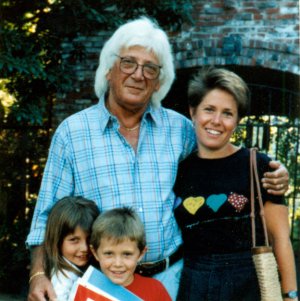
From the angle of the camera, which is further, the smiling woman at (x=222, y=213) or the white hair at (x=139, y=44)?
the white hair at (x=139, y=44)

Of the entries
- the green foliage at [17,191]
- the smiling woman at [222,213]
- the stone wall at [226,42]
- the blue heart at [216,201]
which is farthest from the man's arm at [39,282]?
the stone wall at [226,42]

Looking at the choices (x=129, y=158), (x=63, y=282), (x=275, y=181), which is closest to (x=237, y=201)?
(x=275, y=181)

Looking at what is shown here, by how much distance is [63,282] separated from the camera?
2609 millimetres

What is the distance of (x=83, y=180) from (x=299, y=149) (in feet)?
14.8

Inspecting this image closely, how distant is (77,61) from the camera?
6.16 metres

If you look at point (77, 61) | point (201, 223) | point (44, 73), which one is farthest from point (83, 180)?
point (77, 61)

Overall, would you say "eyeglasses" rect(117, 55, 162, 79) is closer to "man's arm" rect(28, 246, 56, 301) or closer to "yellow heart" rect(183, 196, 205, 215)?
"yellow heart" rect(183, 196, 205, 215)

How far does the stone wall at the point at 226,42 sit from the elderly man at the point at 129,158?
124 inches

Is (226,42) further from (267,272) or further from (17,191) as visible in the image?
(267,272)

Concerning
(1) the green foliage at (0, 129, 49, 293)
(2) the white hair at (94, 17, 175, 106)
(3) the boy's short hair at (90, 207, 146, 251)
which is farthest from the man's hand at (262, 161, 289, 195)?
(1) the green foliage at (0, 129, 49, 293)

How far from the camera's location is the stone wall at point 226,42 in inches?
239

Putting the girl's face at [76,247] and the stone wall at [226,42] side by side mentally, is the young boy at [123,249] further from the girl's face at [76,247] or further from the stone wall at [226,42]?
the stone wall at [226,42]

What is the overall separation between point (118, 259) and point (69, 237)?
12.0 inches

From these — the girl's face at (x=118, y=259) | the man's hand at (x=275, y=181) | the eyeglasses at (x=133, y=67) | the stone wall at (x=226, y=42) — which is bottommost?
the girl's face at (x=118, y=259)
